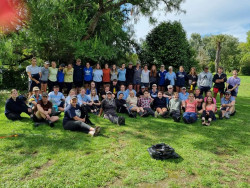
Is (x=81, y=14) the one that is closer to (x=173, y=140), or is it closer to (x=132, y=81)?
(x=132, y=81)

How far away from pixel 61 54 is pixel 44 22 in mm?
1765

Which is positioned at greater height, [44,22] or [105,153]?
[44,22]

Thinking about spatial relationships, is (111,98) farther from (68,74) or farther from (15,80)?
(15,80)

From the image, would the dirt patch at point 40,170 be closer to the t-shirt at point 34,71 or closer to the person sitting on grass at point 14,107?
the person sitting on grass at point 14,107

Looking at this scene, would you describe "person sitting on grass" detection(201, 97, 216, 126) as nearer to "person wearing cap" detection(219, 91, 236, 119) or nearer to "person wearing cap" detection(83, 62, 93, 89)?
"person wearing cap" detection(219, 91, 236, 119)

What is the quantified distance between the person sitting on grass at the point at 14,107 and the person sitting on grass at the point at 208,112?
6148 mm

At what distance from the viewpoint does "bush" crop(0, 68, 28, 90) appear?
1247 centimetres

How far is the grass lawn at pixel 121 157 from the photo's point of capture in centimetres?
371

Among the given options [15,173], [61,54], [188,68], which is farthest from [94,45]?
[188,68]

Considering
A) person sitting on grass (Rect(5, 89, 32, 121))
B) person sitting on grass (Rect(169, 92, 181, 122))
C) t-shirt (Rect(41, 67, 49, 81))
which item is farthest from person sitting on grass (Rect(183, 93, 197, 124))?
t-shirt (Rect(41, 67, 49, 81))

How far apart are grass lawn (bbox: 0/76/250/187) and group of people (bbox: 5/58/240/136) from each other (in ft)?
1.80

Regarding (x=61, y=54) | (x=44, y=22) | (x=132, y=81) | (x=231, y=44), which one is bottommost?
(x=132, y=81)

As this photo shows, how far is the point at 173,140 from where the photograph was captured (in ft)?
18.9

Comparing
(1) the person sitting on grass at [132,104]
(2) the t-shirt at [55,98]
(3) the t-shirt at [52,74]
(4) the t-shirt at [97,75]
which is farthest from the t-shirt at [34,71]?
(1) the person sitting on grass at [132,104]
